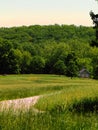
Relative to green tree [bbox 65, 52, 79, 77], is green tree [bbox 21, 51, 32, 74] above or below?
below

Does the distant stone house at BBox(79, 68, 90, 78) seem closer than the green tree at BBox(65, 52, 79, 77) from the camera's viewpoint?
No

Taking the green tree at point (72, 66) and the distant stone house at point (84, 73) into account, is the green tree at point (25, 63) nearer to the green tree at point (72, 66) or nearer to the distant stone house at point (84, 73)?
the distant stone house at point (84, 73)

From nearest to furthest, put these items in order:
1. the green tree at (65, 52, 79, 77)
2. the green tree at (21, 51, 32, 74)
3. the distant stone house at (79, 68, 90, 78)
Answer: the green tree at (65, 52, 79, 77), the green tree at (21, 51, 32, 74), the distant stone house at (79, 68, 90, 78)

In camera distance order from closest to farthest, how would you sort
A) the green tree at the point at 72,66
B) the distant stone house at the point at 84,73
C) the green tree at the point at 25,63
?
the green tree at the point at 72,66 < the green tree at the point at 25,63 < the distant stone house at the point at 84,73

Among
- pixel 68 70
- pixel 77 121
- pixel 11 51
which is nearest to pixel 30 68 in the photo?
pixel 11 51

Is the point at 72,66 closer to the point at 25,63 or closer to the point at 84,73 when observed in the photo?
the point at 25,63

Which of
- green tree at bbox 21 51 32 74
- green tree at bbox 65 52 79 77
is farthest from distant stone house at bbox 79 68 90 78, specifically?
green tree at bbox 65 52 79 77

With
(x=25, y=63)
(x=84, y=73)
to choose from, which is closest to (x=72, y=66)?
(x=25, y=63)

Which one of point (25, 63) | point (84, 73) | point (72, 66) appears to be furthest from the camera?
point (84, 73)

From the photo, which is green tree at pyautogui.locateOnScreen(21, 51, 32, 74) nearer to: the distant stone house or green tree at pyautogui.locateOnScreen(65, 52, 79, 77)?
the distant stone house

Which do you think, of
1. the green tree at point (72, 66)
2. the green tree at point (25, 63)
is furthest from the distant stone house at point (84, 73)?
the green tree at point (72, 66)

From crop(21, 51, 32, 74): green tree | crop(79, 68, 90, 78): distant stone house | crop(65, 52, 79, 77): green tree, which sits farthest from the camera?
crop(79, 68, 90, 78): distant stone house

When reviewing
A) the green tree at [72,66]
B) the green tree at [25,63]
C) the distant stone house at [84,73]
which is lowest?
the distant stone house at [84,73]

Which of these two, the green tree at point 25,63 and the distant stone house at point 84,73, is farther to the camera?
the distant stone house at point 84,73
